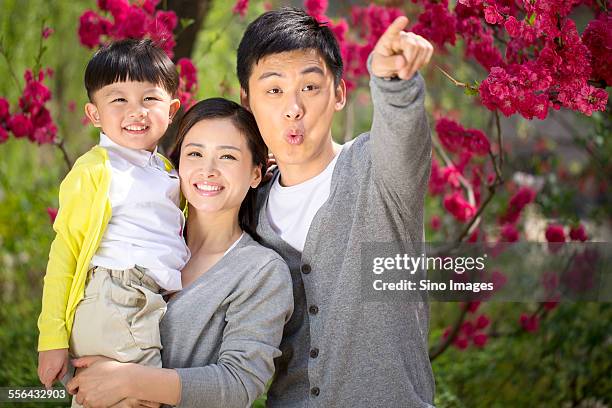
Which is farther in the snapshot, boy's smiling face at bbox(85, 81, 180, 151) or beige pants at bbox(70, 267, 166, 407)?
boy's smiling face at bbox(85, 81, 180, 151)

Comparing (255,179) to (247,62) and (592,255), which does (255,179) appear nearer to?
(247,62)

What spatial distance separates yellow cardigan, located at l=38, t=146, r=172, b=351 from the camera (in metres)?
2.10

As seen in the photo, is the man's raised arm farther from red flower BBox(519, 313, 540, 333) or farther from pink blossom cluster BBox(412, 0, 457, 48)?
red flower BBox(519, 313, 540, 333)

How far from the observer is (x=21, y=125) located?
120 inches

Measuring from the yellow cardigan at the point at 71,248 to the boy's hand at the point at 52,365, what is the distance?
2cm

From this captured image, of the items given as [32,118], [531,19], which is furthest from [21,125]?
[531,19]

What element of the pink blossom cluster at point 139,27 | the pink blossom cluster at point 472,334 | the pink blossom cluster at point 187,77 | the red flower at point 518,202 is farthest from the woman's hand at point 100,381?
the red flower at point 518,202

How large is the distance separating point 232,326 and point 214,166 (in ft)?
1.39

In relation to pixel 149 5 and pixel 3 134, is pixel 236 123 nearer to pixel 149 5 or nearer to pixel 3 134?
pixel 149 5

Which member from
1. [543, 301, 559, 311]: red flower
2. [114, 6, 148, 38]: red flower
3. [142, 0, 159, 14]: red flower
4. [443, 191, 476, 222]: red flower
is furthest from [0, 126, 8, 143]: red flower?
[543, 301, 559, 311]: red flower

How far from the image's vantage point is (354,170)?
228 centimetres

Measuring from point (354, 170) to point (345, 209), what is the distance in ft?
0.36

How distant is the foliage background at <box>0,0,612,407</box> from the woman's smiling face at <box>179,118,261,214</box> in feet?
3.51

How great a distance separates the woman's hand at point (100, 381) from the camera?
6.65 feet
